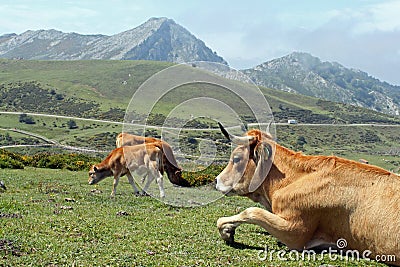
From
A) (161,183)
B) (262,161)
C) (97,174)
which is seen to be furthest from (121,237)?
(97,174)

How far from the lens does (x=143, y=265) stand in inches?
381

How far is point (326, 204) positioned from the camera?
1007 cm

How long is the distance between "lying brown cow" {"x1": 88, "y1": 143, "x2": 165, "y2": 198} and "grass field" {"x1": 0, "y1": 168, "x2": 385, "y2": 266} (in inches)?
205

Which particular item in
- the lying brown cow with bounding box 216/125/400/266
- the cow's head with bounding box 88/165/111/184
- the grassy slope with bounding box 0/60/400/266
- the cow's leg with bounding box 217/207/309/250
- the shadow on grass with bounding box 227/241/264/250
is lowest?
the cow's head with bounding box 88/165/111/184

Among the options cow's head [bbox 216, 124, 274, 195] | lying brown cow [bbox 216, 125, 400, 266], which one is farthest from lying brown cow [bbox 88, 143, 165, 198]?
lying brown cow [bbox 216, 125, 400, 266]

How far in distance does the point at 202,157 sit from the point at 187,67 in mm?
3422

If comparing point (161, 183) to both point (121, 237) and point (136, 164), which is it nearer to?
point (136, 164)

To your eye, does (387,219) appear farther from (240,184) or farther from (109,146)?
(109,146)

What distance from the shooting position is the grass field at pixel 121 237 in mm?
9977

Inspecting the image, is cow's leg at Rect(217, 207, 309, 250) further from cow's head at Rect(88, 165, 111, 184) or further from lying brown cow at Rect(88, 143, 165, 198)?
cow's head at Rect(88, 165, 111, 184)

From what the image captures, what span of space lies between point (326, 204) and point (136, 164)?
1705 cm

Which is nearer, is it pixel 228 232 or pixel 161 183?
pixel 228 232

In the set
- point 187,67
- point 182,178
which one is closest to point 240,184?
point 187,67

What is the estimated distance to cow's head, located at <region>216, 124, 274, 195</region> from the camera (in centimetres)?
1193
